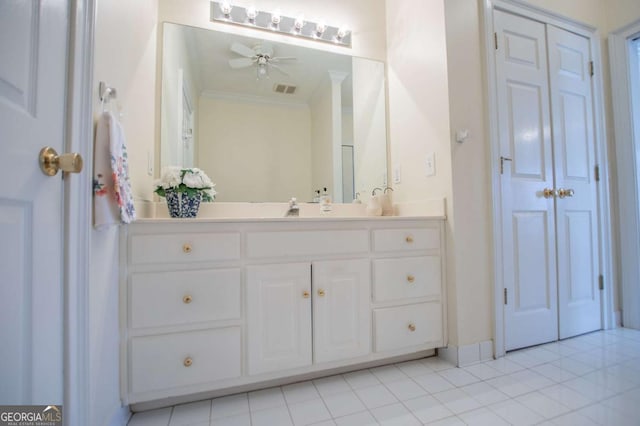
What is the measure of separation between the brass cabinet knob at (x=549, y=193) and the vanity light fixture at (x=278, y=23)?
5.67ft

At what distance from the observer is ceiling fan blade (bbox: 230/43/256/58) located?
186 centimetres

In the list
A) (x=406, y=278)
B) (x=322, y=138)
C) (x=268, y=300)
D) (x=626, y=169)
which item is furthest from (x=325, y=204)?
(x=626, y=169)

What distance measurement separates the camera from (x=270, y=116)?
1.97m

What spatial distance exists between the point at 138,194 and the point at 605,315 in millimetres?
3170

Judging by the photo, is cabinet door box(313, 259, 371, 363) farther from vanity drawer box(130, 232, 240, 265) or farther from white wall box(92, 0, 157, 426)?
white wall box(92, 0, 157, 426)

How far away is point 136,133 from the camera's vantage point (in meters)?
1.35

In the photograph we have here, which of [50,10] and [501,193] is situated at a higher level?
[50,10]

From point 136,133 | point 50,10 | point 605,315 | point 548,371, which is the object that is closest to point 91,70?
point 50,10

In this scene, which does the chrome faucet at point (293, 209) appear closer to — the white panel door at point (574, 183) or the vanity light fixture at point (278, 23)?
the vanity light fixture at point (278, 23)

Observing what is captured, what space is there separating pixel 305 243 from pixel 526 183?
151 centimetres

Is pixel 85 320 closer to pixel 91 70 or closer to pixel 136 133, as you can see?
pixel 91 70

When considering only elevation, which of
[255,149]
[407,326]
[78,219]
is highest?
[255,149]

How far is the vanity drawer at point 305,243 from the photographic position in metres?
1.33

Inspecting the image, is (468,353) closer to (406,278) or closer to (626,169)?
(406,278)
